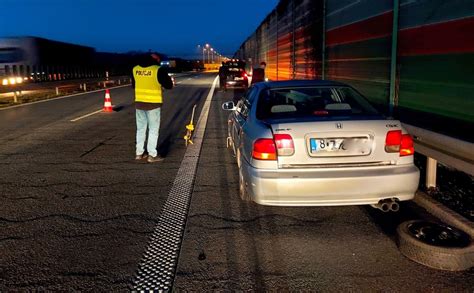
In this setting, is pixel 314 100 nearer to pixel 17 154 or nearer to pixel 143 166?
pixel 143 166

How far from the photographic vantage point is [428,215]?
4.85m

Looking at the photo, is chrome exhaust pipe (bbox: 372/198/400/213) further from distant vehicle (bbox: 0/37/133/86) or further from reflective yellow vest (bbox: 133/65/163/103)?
distant vehicle (bbox: 0/37/133/86)

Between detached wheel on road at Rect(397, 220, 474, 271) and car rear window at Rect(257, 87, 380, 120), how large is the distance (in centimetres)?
132

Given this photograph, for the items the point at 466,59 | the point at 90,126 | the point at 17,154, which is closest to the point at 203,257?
the point at 466,59

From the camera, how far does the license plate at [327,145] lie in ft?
14.3

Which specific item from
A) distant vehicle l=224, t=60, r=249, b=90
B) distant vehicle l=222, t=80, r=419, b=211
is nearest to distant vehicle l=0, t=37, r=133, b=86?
distant vehicle l=224, t=60, r=249, b=90

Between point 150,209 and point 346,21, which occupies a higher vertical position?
point 346,21

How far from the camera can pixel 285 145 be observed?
14.3 ft

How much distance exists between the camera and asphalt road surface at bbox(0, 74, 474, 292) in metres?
3.44

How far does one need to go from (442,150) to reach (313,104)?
61.5 inches

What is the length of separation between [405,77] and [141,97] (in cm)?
414

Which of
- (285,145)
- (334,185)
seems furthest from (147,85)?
(334,185)

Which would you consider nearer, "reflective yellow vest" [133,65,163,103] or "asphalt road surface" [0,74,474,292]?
"asphalt road surface" [0,74,474,292]

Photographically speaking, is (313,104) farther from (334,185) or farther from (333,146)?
(334,185)
